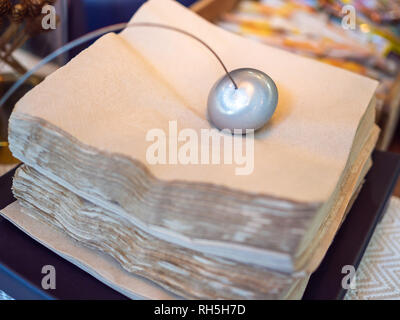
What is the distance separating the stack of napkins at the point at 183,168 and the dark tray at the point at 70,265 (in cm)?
2

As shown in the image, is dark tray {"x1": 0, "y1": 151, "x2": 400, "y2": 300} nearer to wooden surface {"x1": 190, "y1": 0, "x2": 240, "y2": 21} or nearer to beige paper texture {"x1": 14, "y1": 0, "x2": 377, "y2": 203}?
beige paper texture {"x1": 14, "y1": 0, "x2": 377, "y2": 203}

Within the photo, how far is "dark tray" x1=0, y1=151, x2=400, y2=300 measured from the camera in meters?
0.60

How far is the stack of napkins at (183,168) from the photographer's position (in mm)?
510

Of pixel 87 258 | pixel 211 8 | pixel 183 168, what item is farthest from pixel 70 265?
pixel 211 8

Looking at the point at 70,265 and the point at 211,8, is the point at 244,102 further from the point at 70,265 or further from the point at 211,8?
the point at 211,8

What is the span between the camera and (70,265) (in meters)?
0.62

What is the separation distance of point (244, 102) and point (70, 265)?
0.29m

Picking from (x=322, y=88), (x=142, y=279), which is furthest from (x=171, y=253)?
(x=322, y=88)

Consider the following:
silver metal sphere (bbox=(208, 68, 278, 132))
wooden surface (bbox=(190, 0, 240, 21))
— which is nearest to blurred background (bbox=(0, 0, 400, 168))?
wooden surface (bbox=(190, 0, 240, 21))

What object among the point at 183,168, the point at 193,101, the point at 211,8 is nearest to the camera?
the point at 183,168

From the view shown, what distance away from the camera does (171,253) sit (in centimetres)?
56

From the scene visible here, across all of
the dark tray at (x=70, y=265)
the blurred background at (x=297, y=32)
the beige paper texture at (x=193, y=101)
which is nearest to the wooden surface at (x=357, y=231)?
the dark tray at (x=70, y=265)

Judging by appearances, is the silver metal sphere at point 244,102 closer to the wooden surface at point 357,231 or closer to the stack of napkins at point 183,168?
the stack of napkins at point 183,168

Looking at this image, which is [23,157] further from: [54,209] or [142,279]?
[142,279]
